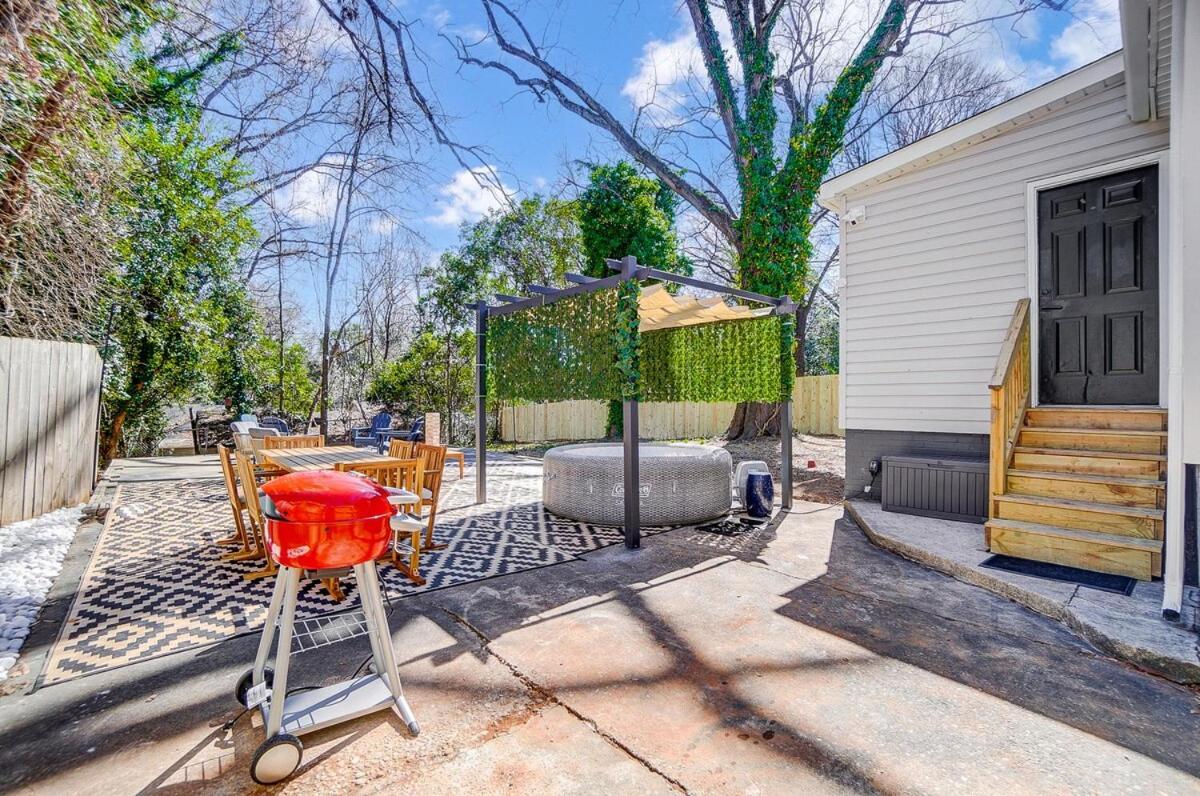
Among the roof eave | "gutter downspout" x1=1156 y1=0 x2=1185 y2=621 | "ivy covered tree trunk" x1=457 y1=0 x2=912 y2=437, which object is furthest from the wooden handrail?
"ivy covered tree trunk" x1=457 y1=0 x2=912 y2=437

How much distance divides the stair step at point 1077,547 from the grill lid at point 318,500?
13.3ft

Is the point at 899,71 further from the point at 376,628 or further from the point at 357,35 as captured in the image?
the point at 376,628

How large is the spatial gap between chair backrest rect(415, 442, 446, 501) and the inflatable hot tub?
1.33 m

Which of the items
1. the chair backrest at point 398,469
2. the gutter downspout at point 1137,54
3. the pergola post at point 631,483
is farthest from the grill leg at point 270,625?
the gutter downspout at point 1137,54

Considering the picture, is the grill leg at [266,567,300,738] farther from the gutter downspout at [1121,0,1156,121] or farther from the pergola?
the gutter downspout at [1121,0,1156,121]

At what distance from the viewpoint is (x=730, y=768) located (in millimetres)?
1664

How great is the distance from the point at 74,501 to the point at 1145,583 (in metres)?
8.69

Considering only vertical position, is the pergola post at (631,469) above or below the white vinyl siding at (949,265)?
below

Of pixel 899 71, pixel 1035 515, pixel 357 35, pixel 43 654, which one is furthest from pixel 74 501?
pixel 899 71

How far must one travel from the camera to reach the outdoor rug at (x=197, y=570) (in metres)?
2.56

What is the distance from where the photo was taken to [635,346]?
14.2 feet

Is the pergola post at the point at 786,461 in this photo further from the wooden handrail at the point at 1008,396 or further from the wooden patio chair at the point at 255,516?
the wooden patio chair at the point at 255,516

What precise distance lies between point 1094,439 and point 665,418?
33.3 feet

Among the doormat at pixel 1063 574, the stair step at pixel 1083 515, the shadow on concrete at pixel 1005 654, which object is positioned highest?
the stair step at pixel 1083 515
